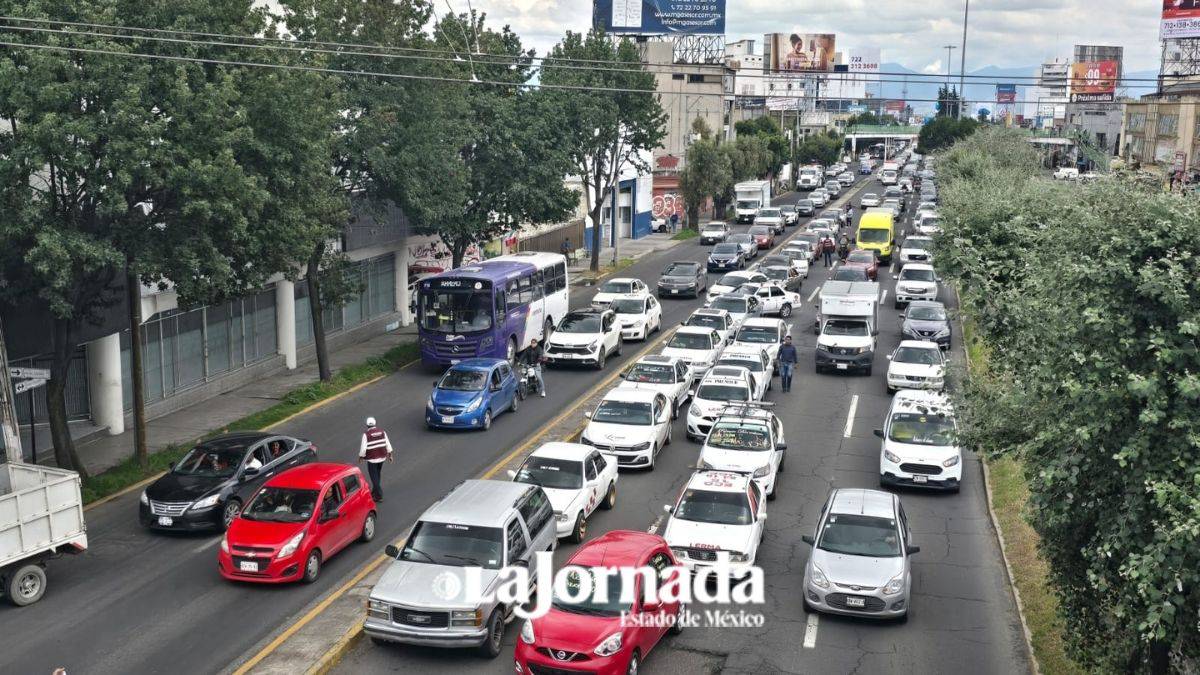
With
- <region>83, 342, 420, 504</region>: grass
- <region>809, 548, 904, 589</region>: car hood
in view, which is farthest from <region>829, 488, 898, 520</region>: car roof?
<region>83, 342, 420, 504</region>: grass

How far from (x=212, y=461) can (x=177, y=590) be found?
371 centimetres

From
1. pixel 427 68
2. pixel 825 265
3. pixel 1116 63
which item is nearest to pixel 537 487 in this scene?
pixel 427 68

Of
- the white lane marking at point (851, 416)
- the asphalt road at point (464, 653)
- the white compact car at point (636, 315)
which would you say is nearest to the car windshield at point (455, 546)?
the asphalt road at point (464, 653)

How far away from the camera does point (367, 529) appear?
67.5ft

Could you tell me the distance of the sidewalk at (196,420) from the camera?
26.2m

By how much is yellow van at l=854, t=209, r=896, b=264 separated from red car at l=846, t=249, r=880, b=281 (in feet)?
16.0

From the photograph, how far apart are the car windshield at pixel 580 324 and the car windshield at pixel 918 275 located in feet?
55.8

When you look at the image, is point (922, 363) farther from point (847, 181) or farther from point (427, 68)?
point (847, 181)

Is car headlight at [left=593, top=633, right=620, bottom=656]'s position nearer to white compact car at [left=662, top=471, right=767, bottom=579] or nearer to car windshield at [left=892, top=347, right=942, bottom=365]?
white compact car at [left=662, top=471, right=767, bottom=579]

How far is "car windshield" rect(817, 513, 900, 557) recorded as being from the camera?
59.0ft

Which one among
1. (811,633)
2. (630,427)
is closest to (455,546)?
(811,633)

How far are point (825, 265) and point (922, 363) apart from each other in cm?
3039

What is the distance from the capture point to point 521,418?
3008 cm

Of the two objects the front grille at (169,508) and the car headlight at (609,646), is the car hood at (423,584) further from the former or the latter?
the front grille at (169,508)
